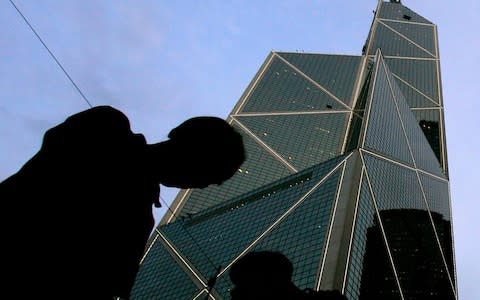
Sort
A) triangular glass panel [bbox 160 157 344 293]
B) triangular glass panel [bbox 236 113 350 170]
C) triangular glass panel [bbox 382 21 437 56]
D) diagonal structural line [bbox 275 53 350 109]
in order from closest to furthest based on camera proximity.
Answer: triangular glass panel [bbox 160 157 344 293] < triangular glass panel [bbox 236 113 350 170] < diagonal structural line [bbox 275 53 350 109] < triangular glass panel [bbox 382 21 437 56]

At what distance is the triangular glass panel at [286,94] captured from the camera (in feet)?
320

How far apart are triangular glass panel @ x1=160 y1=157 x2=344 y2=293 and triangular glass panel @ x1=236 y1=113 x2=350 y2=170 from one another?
2675 cm

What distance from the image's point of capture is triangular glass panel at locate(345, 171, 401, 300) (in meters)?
45.0

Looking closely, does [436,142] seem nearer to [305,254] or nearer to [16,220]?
[305,254]

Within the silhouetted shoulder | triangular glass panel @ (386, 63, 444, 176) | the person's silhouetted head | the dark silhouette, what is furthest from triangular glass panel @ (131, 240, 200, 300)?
the silhouetted shoulder

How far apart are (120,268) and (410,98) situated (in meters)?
117

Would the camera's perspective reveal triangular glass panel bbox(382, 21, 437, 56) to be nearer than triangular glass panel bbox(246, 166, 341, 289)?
No

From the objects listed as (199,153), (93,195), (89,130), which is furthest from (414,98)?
A: (93,195)

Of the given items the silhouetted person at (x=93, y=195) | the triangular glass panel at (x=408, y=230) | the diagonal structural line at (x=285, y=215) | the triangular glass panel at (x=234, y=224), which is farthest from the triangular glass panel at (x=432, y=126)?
the silhouetted person at (x=93, y=195)

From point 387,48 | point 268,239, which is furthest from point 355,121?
point 268,239

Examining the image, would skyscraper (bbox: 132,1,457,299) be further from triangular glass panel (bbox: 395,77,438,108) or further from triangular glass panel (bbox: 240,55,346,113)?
triangular glass panel (bbox: 395,77,438,108)

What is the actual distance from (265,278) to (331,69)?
110 meters

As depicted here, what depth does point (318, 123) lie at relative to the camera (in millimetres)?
95625

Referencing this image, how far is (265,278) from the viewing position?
3.56 meters
